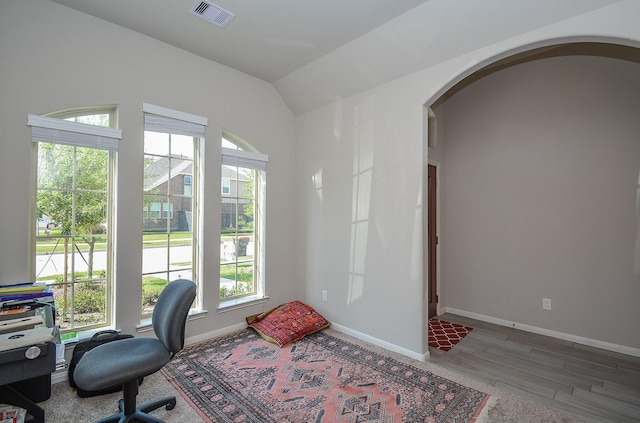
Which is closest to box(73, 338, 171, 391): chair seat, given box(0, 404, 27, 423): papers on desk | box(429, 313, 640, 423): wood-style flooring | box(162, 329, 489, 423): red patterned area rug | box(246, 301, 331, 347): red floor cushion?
box(0, 404, 27, 423): papers on desk

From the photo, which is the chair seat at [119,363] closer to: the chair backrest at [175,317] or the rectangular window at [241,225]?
the chair backrest at [175,317]

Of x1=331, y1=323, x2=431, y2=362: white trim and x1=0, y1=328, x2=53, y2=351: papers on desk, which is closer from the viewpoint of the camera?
x1=0, y1=328, x2=53, y2=351: papers on desk

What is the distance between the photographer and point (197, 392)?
2412 mm

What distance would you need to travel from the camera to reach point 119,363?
6.04 ft

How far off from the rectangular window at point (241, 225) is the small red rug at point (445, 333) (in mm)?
2070

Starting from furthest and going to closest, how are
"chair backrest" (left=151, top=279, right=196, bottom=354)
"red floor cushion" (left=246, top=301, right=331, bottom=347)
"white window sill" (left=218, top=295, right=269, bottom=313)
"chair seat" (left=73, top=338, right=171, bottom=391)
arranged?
"white window sill" (left=218, top=295, right=269, bottom=313), "red floor cushion" (left=246, top=301, right=331, bottom=347), "chair backrest" (left=151, top=279, right=196, bottom=354), "chair seat" (left=73, top=338, right=171, bottom=391)

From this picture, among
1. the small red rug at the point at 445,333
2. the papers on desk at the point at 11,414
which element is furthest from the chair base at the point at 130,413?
the small red rug at the point at 445,333

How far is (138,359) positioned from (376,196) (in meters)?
2.49

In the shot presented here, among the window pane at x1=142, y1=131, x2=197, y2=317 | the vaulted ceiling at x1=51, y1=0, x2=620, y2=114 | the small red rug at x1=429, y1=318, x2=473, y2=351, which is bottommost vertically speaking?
the small red rug at x1=429, y1=318, x2=473, y2=351

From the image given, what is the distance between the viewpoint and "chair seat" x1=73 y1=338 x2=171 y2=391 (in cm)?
173

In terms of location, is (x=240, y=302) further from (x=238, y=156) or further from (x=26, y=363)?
(x=26, y=363)

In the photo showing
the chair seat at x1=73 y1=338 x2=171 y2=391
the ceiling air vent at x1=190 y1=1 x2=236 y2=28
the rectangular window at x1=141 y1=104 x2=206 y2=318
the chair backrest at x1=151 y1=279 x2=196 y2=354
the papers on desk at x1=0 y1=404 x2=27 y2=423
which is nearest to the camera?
the chair seat at x1=73 y1=338 x2=171 y2=391

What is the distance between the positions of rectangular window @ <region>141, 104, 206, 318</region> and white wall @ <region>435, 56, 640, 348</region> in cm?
333

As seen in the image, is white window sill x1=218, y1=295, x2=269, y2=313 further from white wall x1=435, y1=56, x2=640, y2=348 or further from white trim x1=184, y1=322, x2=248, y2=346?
white wall x1=435, y1=56, x2=640, y2=348
